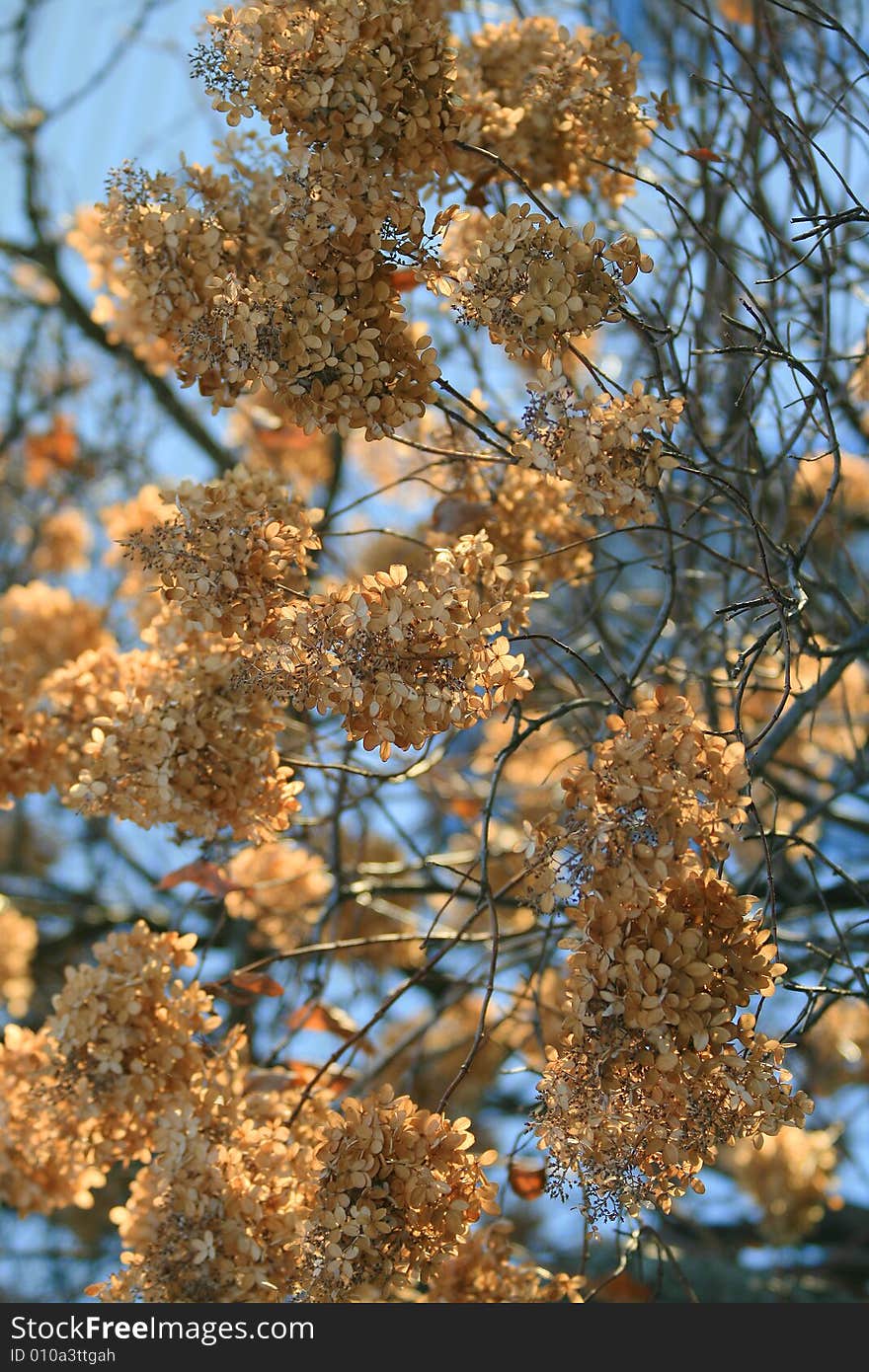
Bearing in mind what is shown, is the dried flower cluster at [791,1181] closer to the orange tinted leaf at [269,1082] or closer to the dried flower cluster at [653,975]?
the orange tinted leaf at [269,1082]

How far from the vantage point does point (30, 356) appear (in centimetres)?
364

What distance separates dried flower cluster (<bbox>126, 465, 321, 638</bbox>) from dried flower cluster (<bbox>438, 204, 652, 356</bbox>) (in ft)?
0.90

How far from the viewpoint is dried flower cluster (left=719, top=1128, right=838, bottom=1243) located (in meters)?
2.80

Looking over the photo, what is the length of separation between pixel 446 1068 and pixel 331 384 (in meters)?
2.45

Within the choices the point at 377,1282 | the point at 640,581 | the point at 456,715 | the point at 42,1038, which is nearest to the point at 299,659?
the point at 456,715

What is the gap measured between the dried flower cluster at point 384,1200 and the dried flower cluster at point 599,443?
57 centimetres

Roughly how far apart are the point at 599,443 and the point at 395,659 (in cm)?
26

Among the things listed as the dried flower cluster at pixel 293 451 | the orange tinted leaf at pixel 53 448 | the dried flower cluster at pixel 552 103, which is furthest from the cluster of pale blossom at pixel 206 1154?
the orange tinted leaf at pixel 53 448

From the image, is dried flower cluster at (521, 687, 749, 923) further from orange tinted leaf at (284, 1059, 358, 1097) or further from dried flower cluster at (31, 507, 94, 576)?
dried flower cluster at (31, 507, 94, 576)

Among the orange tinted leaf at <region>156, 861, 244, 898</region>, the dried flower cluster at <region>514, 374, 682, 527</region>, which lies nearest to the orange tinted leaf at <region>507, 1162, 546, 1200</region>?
the orange tinted leaf at <region>156, 861, 244, 898</region>

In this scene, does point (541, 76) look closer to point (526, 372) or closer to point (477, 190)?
point (477, 190)

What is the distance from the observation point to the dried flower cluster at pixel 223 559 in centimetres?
116

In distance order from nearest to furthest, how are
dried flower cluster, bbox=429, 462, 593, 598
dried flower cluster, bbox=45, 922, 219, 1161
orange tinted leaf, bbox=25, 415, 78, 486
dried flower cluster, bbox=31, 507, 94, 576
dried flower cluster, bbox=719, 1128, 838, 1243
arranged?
dried flower cluster, bbox=45, 922, 219, 1161, dried flower cluster, bbox=429, 462, 593, 598, dried flower cluster, bbox=719, 1128, 838, 1243, dried flower cluster, bbox=31, 507, 94, 576, orange tinted leaf, bbox=25, 415, 78, 486

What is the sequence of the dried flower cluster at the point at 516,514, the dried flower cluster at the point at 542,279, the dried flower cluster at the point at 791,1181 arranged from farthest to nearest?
the dried flower cluster at the point at 791,1181
the dried flower cluster at the point at 516,514
the dried flower cluster at the point at 542,279
